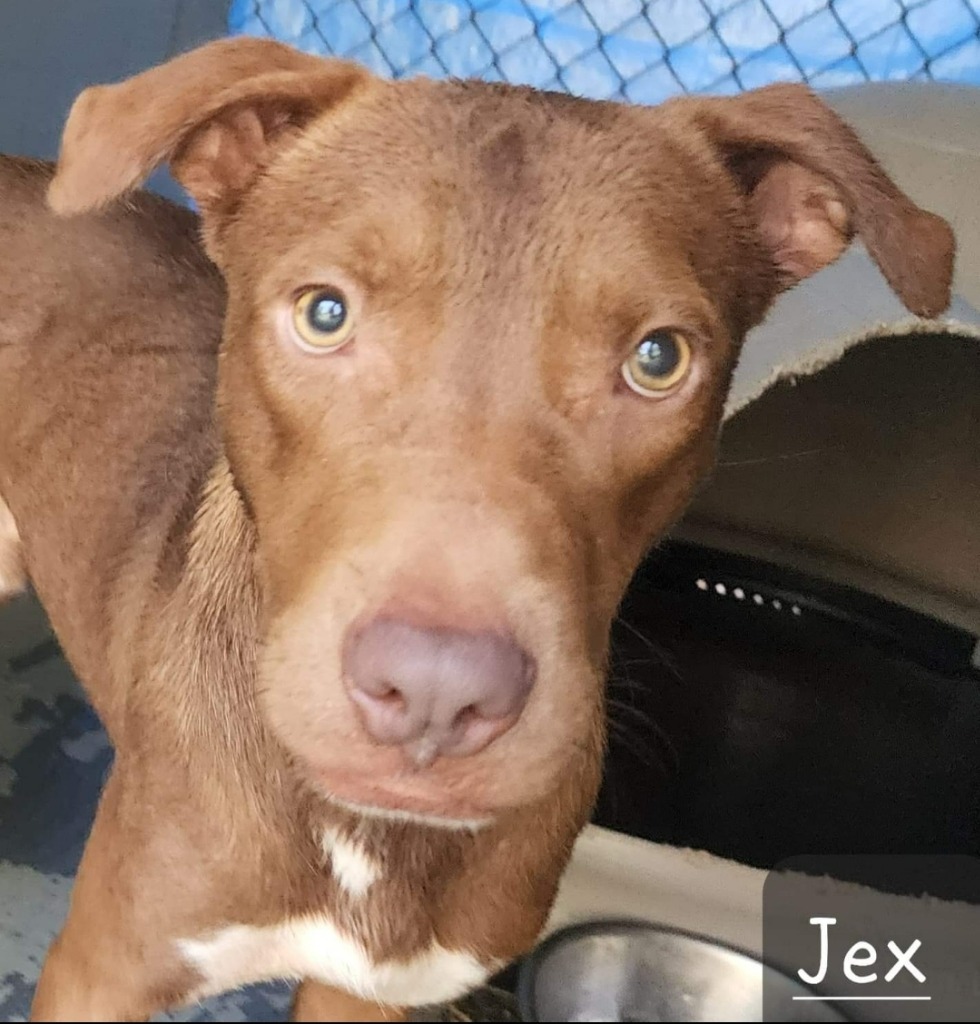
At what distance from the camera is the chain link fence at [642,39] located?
415 centimetres

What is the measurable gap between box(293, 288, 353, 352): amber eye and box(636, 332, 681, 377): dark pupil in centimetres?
38

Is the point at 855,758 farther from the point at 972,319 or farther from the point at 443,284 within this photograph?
the point at 443,284

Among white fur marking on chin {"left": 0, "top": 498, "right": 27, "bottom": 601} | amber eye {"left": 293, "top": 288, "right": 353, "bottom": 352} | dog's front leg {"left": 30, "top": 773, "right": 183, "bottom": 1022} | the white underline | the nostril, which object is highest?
the white underline

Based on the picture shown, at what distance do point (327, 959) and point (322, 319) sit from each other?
2.82 ft

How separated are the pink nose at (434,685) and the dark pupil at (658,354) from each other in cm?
52

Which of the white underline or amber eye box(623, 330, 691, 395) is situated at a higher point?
the white underline

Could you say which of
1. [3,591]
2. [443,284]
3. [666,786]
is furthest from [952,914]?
[3,591]

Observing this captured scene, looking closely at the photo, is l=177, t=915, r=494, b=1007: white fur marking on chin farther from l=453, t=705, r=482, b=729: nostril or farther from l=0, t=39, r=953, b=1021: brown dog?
l=453, t=705, r=482, b=729: nostril

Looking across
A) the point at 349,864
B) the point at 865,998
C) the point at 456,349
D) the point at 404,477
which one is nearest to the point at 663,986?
the point at 865,998

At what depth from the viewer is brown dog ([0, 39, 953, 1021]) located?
1.31 metres

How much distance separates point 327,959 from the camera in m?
1.68

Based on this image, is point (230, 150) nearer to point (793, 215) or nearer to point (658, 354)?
point (658, 354)

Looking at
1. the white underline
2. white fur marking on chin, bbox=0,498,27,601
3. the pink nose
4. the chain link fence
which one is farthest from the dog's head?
the chain link fence

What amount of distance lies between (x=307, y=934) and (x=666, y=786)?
1487 mm
